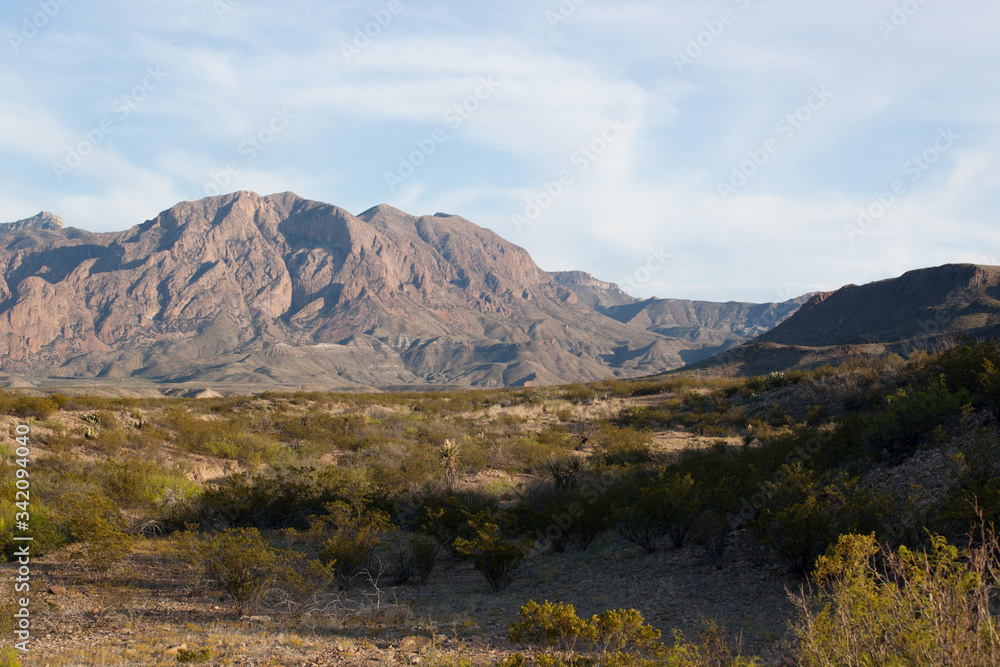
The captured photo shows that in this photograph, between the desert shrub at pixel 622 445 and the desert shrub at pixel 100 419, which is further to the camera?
the desert shrub at pixel 100 419

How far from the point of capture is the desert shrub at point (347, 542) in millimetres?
9969

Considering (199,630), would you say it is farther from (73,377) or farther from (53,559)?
(73,377)

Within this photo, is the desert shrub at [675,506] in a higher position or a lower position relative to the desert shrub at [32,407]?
lower

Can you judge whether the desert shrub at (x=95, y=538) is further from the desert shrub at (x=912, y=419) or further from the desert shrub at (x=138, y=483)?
the desert shrub at (x=912, y=419)

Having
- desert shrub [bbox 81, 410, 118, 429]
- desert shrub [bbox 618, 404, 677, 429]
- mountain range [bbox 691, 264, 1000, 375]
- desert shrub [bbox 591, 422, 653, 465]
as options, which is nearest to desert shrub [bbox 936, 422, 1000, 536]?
desert shrub [bbox 591, 422, 653, 465]

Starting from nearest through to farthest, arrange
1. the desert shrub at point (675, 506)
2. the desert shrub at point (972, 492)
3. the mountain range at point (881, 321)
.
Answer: the desert shrub at point (972, 492), the desert shrub at point (675, 506), the mountain range at point (881, 321)

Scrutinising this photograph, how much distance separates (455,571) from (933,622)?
9240 millimetres

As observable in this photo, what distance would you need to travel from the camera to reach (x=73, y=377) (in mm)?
184375

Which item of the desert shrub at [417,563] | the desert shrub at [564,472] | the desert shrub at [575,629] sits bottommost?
the desert shrub at [417,563]

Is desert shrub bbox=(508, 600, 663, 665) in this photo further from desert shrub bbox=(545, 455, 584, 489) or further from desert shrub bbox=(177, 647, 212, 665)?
desert shrub bbox=(545, 455, 584, 489)

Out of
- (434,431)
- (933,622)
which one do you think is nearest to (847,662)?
(933,622)

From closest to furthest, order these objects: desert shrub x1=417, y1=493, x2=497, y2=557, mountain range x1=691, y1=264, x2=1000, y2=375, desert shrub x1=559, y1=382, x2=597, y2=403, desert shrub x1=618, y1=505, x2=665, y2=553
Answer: desert shrub x1=618, y1=505, x2=665, y2=553 < desert shrub x1=417, y1=493, x2=497, y2=557 < desert shrub x1=559, y1=382, x2=597, y2=403 < mountain range x1=691, y1=264, x2=1000, y2=375

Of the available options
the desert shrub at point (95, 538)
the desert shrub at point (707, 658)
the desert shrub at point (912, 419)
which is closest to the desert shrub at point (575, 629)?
the desert shrub at point (707, 658)

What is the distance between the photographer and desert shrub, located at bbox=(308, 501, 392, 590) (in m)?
9.97
